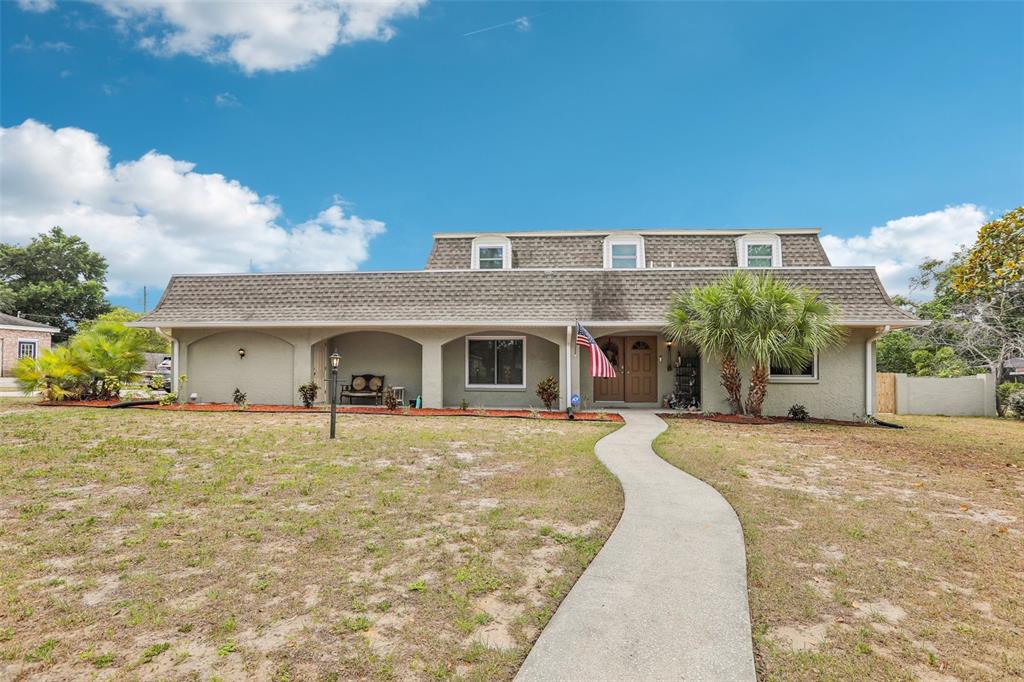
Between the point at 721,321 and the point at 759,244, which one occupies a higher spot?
the point at 759,244

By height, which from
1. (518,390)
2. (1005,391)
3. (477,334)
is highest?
(477,334)

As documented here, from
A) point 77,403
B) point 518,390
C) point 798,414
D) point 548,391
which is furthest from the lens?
point 518,390

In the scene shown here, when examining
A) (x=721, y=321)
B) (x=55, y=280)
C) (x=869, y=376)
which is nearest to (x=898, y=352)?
(x=869, y=376)

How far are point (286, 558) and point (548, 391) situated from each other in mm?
11237

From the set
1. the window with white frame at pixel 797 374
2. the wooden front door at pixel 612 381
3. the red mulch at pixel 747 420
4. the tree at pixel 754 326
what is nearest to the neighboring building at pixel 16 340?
the wooden front door at pixel 612 381

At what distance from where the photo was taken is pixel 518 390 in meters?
15.8

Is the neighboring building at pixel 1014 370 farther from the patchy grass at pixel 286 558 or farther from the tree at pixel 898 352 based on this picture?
the patchy grass at pixel 286 558

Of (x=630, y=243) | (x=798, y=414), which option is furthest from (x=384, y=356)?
(x=798, y=414)

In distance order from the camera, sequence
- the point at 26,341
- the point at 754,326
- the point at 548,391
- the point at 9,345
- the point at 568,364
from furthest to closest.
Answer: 1. the point at 26,341
2. the point at 9,345
3. the point at 548,391
4. the point at 568,364
5. the point at 754,326

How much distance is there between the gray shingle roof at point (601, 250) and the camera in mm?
18734

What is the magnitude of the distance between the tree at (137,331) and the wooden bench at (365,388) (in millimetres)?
6551

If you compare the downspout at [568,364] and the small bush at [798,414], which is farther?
the downspout at [568,364]

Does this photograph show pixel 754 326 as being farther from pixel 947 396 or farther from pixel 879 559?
pixel 947 396

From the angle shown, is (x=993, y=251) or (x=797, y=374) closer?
(x=797, y=374)
